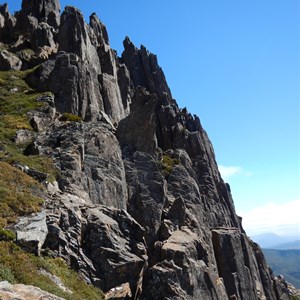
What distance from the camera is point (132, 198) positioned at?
48469mm

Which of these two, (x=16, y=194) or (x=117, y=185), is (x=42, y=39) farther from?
(x=16, y=194)

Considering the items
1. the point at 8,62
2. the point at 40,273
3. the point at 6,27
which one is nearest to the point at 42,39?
the point at 8,62

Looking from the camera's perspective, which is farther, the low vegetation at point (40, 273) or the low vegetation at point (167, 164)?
the low vegetation at point (167, 164)

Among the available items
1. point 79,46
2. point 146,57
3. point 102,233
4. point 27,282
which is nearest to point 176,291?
point 102,233

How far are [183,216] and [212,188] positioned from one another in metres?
34.8

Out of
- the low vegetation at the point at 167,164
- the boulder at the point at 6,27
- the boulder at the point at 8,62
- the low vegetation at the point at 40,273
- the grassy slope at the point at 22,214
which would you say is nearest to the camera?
the low vegetation at the point at 40,273

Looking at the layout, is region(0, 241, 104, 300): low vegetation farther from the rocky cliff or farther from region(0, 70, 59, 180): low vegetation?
region(0, 70, 59, 180): low vegetation

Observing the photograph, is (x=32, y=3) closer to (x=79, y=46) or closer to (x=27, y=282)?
(x=79, y=46)

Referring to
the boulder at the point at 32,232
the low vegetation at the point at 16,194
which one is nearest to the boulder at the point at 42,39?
the low vegetation at the point at 16,194

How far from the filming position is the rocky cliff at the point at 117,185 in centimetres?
2697

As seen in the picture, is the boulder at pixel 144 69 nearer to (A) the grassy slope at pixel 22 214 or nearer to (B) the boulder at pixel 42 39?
(B) the boulder at pixel 42 39

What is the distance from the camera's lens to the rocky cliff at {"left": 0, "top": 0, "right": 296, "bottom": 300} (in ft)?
88.5

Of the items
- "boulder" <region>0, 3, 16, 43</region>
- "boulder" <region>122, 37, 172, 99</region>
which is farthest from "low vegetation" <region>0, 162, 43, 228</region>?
"boulder" <region>122, 37, 172, 99</region>

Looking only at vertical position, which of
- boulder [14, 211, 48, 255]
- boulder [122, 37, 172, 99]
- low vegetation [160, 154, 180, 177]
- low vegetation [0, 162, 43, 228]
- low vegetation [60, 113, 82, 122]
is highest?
boulder [122, 37, 172, 99]
